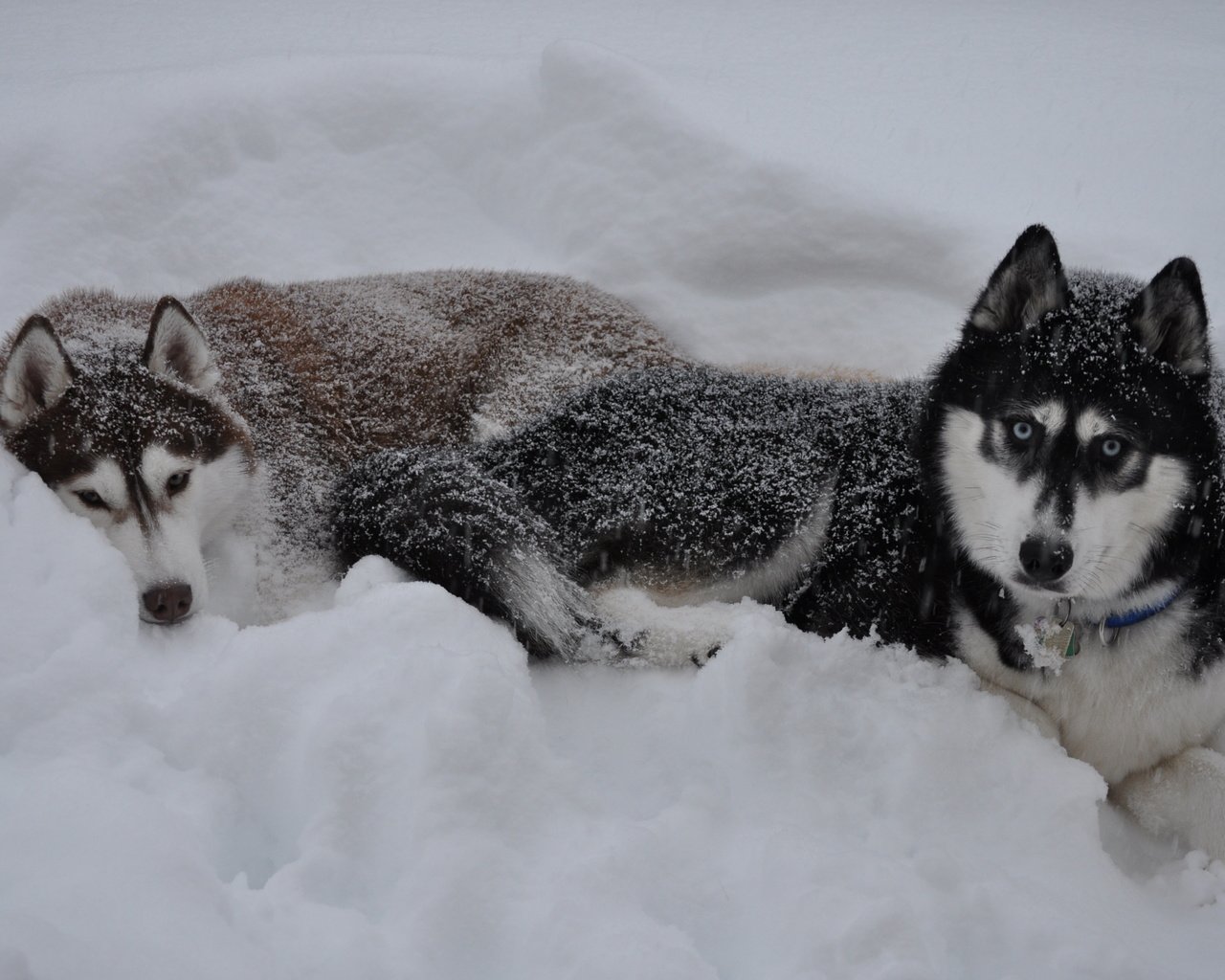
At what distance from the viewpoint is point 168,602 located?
7.56ft

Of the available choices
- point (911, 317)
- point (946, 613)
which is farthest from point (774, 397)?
point (911, 317)

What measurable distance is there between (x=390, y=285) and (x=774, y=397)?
191 centimetres

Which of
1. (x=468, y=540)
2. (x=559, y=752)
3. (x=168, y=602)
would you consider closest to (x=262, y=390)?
(x=168, y=602)

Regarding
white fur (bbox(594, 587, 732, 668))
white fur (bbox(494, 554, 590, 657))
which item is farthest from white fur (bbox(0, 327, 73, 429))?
white fur (bbox(594, 587, 732, 668))

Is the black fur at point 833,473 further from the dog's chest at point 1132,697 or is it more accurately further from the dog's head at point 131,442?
the dog's head at point 131,442

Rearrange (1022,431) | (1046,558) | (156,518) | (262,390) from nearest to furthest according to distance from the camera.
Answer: (1046,558) < (1022,431) < (156,518) < (262,390)

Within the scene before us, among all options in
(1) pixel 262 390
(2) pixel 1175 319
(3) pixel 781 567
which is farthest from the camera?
(1) pixel 262 390

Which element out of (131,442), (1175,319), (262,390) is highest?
(1175,319)

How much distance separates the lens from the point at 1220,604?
7.50 ft

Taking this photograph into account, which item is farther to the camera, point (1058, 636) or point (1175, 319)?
point (1058, 636)

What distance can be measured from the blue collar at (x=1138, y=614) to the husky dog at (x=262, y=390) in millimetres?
2152

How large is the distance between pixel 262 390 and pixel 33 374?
0.78 meters

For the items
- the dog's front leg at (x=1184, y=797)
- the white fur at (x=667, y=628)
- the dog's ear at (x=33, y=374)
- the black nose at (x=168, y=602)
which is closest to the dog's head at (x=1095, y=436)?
the dog's front leg at (x=1184, y=797)

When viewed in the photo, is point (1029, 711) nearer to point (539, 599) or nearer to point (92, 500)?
point (539, 599)
